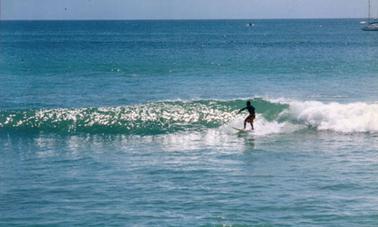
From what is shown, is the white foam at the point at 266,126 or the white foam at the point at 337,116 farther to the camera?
the white foam at the point at 266,126

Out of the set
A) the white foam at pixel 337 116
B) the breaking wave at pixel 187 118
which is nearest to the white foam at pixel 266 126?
the breaking wave at pixel 187 118

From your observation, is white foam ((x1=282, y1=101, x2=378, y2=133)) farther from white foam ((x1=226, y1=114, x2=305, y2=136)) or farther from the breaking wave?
white foam ((x1=226, y1=114, x2=305, y2=136))

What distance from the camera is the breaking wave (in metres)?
33.7

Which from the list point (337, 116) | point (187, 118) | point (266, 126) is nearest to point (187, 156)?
point (266, 126)

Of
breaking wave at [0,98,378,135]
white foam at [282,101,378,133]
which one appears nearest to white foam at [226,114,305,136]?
breaking wave at [0,98,378,135]

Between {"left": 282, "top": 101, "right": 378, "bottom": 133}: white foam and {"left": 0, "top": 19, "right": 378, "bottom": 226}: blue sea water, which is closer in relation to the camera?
{"left": 0, "top": 19, "right": 378, "bottom": 226}: blue sea water

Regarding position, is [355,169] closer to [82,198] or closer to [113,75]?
[82,198]

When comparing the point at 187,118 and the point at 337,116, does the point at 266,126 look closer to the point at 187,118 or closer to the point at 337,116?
the point at 337,116

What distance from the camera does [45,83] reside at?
55469mm

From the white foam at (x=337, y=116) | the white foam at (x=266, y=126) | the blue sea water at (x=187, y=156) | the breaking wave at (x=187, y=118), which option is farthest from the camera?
the breaking wave at (x=187, y=118)

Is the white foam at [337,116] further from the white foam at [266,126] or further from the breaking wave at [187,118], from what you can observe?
the white foam at [266,126]

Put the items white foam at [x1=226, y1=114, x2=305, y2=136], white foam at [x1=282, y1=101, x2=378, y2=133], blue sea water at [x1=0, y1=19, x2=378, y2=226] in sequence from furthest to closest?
white foam at [x1=226, y1=114, x2=305, y2=136] < white foam at [x1=282, y1=101, x2=378, y2=133] < blue sea water at [x1=0, y1=19, x2=378, y2=226]

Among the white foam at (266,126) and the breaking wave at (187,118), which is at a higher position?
the breaking wave at (187,118)

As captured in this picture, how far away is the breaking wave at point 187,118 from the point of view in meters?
33.7
